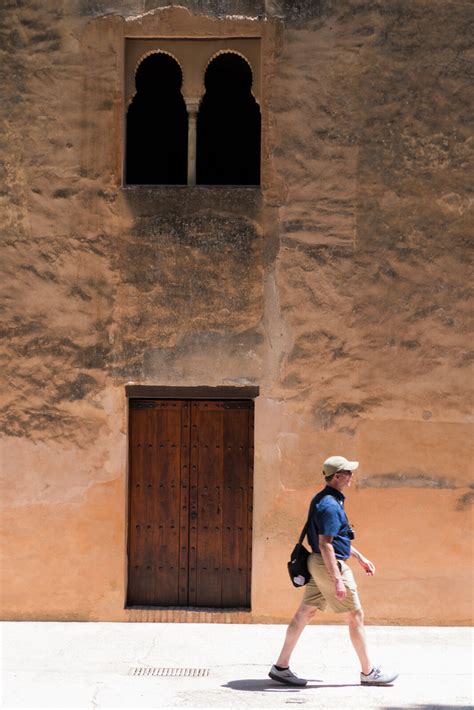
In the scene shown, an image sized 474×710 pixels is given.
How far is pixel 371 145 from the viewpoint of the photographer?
9.98 m

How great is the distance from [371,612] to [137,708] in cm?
331

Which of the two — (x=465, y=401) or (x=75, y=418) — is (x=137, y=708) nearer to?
(x=75, y=418)

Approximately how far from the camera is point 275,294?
9984mm

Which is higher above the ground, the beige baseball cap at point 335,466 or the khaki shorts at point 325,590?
the beige baseball cap at point 335,466

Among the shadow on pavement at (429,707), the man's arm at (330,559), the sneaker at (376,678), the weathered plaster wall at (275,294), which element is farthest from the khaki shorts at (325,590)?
the weathered plaster wall at (275,294)

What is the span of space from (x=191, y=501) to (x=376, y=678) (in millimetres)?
2950

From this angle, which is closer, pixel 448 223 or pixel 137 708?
pixel 137 708

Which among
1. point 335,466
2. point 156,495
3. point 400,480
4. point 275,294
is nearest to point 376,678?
point 335,466

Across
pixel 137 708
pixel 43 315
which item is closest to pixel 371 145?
pixel 43 315

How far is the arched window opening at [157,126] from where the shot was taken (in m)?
11.1

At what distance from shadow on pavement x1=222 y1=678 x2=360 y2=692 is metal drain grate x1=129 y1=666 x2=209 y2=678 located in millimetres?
329

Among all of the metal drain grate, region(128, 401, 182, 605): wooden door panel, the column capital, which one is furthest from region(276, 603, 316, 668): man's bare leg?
the column capital

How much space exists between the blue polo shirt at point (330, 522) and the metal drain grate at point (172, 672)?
1319mm

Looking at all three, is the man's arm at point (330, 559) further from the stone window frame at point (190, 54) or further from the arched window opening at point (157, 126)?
the arched window opening at point (157, 126)
